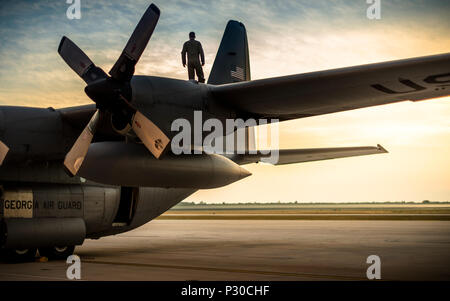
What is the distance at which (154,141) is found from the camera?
1164cm

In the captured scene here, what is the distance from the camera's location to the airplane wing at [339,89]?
11.1 m

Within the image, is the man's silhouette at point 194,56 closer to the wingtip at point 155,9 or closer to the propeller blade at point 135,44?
the propeller blade at point 135,44

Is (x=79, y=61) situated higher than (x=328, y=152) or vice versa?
(x=79, y=61)

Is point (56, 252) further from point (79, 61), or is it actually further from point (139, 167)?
point (79, 61)

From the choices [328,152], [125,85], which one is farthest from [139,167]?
[328,152]

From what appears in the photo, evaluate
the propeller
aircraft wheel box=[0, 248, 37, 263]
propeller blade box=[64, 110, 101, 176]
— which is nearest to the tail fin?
propeller blade box=[64, 110, 101, 176]

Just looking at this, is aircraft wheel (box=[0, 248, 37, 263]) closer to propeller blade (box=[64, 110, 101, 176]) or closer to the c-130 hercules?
the c-130 hercules

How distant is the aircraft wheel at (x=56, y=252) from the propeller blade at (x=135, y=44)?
680 centimetres

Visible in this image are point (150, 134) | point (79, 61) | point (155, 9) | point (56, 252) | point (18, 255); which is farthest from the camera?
point (56, 252)

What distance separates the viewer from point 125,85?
11.5 metres

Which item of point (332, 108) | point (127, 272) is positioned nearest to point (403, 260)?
point (332, 108)

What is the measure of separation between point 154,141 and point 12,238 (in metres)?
5.53

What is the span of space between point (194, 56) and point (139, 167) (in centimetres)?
496

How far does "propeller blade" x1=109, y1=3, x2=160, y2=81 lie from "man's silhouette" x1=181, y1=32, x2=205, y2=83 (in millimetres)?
4464
